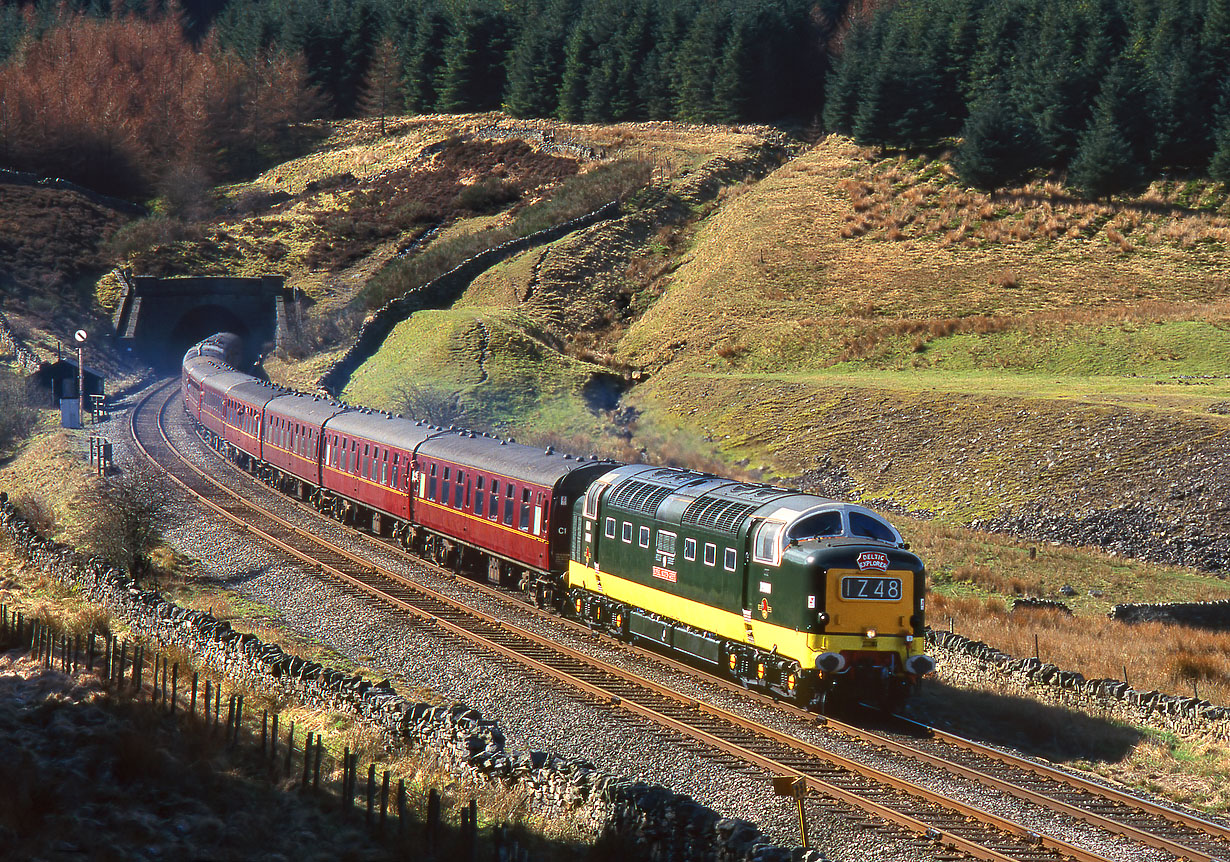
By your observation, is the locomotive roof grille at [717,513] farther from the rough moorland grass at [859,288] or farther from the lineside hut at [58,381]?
the lineside hut at [58,381]

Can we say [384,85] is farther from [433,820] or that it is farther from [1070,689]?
[433,820]

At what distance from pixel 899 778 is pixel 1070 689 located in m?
5.71

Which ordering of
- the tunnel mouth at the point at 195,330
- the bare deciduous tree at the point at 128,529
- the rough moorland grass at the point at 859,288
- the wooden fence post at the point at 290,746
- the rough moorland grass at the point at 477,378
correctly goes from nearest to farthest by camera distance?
the wooden fence post at the point at 290,746 → the bare deciduous tree at the point at 128,529 → the rough moorland grass at the point at 477,378 → the rough moorland grass at the point at 859,288 → the tunnel mouth at the point at 195,330

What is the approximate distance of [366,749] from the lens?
1568 cm

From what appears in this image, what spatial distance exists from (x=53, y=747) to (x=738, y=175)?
82.3m

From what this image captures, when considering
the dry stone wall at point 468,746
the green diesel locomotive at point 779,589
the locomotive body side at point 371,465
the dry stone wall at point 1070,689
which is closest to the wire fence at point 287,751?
the dry stone wall at point 468,746

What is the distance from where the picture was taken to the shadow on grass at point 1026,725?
1714 centimetres

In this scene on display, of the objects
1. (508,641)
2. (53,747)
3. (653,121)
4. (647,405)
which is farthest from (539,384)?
(653,121)

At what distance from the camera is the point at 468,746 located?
1479cm

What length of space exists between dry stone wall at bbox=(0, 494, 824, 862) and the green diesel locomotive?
458 centimetres

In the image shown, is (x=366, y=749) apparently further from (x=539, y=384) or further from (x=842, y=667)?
(x=539, y=384)

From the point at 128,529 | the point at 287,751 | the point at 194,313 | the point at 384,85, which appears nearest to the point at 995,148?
the point at 194,313

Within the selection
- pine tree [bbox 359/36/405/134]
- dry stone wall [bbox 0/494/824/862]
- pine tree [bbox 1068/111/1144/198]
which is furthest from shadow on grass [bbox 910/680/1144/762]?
pine tree [bbox 359/36/405/134]

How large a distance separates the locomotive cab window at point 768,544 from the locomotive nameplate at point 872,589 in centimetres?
111
